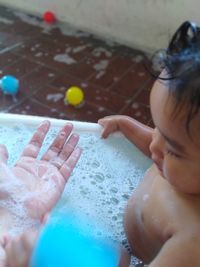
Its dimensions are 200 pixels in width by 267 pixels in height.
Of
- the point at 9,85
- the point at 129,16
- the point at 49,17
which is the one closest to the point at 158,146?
the point at 9,85

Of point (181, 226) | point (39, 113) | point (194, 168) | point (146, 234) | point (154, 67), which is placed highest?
point (194, 168)

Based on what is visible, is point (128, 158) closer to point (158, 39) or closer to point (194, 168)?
point (194, 168)

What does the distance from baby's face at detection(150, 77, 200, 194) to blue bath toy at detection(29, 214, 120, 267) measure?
19 cm

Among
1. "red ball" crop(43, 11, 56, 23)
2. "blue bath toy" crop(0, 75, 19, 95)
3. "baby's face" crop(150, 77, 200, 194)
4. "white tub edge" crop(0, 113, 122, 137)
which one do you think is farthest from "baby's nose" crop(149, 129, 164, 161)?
"red ball" crop(43, 11, 56, 23)

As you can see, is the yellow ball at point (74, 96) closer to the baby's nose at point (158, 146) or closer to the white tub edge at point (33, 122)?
the white tub edge at point (33, 122)

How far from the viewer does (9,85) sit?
172 centimetres

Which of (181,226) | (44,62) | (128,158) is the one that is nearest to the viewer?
(181,226)

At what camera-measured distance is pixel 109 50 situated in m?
2.14

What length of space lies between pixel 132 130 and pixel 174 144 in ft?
1.22

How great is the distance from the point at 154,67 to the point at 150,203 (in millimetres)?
1105

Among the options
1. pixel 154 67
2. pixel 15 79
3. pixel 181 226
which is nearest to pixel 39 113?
pixel 15 79

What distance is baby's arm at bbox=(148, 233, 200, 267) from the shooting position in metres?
0.65

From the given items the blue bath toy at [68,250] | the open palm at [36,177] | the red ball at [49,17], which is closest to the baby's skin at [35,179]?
the open palm at [36,177]

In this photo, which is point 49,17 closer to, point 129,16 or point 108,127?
point 129,16
